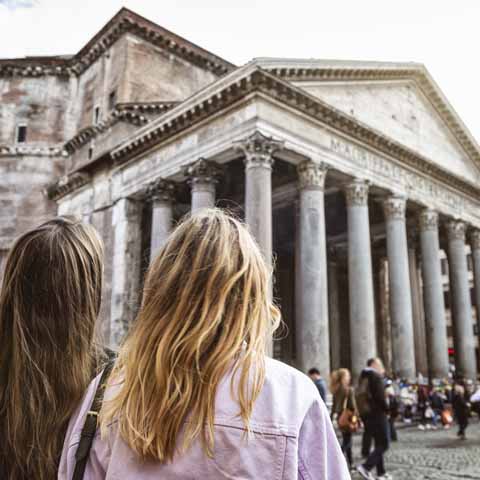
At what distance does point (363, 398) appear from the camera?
22.4 feet

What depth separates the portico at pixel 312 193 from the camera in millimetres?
14211

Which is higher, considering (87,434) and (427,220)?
(427,220)

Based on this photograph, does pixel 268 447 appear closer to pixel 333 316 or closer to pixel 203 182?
pixel 203 182

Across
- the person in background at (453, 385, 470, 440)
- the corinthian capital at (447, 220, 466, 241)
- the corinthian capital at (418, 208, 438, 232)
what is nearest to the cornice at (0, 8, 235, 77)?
the corinthian capital at (418, 208, 438, 232)

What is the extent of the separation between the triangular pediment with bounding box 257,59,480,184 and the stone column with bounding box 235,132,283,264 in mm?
1980

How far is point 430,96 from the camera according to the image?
21.1 m

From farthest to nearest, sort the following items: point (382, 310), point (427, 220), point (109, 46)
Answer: point (382, 310) → point (109, 46) → point (427, 220)

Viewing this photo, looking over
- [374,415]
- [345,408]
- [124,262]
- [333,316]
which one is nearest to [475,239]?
[333,316]

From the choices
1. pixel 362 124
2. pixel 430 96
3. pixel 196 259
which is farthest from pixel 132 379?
pixel 430 96

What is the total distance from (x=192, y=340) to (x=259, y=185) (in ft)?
41.2

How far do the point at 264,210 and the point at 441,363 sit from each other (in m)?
9.26

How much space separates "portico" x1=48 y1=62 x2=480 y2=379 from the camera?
46.6 ft

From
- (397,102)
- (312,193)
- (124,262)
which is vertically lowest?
(124,262)

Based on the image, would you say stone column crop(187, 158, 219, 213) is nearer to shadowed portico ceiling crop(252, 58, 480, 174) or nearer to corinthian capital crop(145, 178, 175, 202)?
corinthian capital crop(145, 178, 175, 202)
